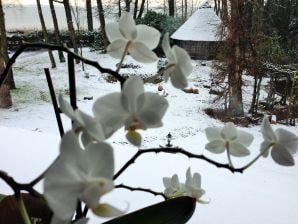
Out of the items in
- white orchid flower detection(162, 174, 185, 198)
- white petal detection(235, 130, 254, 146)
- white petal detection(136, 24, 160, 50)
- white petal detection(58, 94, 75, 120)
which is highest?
white petal detection(136, 24, 160, 50)

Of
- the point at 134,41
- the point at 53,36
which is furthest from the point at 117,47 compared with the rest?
the point at 53,36

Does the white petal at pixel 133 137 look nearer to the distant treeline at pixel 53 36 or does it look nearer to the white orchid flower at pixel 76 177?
the white orchid flower at pixel 76 177

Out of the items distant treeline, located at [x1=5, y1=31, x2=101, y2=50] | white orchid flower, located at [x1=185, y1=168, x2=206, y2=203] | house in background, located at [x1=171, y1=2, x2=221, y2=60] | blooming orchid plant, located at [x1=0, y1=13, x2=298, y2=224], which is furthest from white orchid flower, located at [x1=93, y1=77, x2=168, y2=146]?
distant treeline, located at [x1=5, y1=31, x2=101, y2=50]

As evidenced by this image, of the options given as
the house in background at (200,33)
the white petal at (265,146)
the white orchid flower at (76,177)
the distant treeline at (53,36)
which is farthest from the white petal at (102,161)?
the distant treeline at (53,36)

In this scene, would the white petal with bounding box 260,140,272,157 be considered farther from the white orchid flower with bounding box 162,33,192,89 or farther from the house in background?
the house in background

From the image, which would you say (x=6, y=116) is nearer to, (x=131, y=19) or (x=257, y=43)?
(x=257, y=43)

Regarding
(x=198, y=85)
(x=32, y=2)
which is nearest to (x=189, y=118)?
(x=198, y=85)
